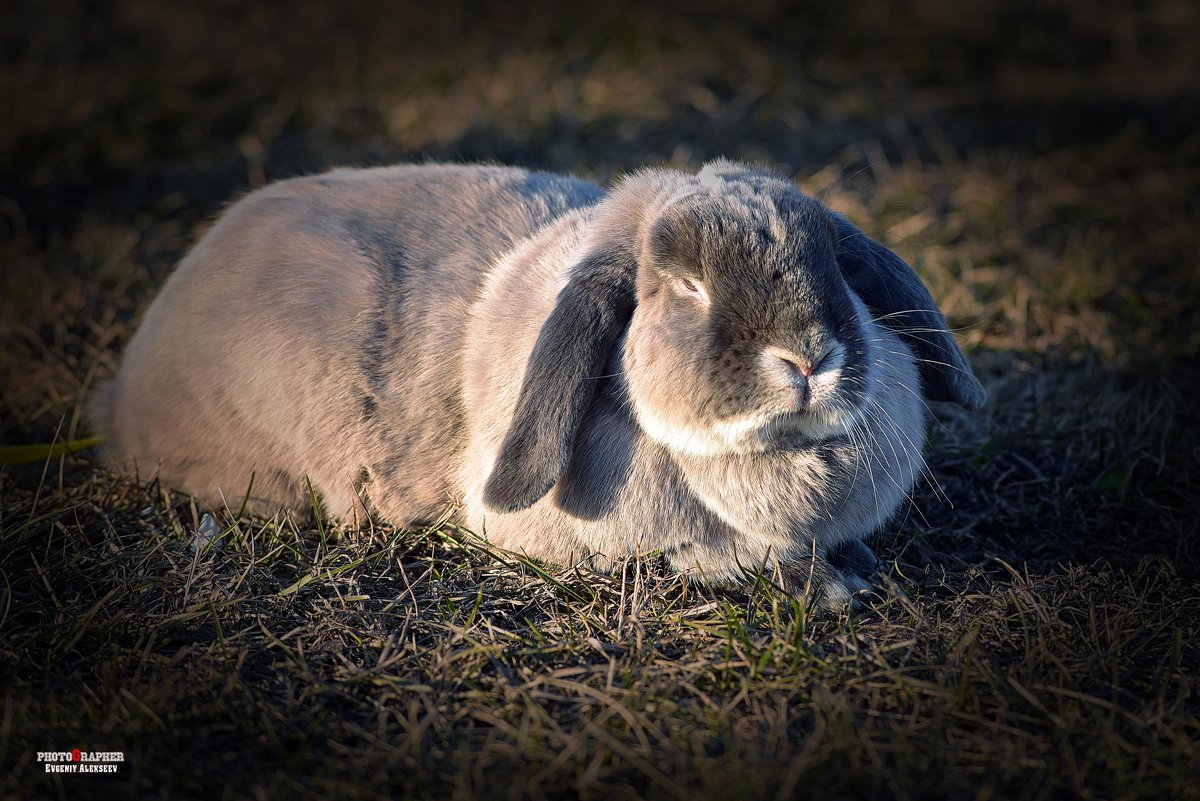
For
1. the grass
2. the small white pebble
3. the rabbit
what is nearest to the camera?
the grass

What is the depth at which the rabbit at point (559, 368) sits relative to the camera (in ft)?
9.21

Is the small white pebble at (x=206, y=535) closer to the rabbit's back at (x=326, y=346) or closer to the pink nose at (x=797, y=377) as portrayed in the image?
the rabbit's back at (x=326, y=346)

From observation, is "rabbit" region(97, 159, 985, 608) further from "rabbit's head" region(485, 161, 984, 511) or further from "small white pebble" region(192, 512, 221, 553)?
"small white pebble" region(192, 512, 221, 553)

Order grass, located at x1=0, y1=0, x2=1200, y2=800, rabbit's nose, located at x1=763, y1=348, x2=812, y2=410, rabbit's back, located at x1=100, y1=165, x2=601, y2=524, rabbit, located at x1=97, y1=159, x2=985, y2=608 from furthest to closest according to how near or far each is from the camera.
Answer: rabbit's back, located at x1=100, y1=165, x2=601, y2=524, rabbit, located at x1=97, y1=159, x2=985, y2=608, rabbit's nose, located at x1=763, y1=348, x2=812, y2=410, grass, located at x1=0, y1=0, x2=1200, y2=800

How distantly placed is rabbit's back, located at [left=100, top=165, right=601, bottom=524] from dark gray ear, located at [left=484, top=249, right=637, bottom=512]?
0.57 meters

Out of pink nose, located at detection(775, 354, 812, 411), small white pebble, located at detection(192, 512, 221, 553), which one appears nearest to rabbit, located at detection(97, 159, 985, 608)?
pink nose, located at detection(775, 354, 812, 411)

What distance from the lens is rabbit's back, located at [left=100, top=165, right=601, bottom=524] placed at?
3.47 m

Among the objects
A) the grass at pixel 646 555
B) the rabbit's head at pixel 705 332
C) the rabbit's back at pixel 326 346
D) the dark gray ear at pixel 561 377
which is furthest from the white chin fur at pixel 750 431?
the rabbit's back at pixel 326 346

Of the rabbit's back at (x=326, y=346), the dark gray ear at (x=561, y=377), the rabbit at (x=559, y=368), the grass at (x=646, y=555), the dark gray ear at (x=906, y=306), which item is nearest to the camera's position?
the grass at (x=646, y=555)

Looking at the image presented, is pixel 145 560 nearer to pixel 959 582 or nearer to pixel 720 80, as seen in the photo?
pixel 959 582

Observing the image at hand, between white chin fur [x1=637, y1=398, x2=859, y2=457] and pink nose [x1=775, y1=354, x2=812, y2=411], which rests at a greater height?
pink nose [x1=775, y1=354, x2=812, y2=411]

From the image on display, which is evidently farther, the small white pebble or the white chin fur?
the small white pebble

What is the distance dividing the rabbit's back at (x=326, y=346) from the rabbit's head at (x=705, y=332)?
24.3 inches

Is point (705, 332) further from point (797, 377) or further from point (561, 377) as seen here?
point (561, 377)
